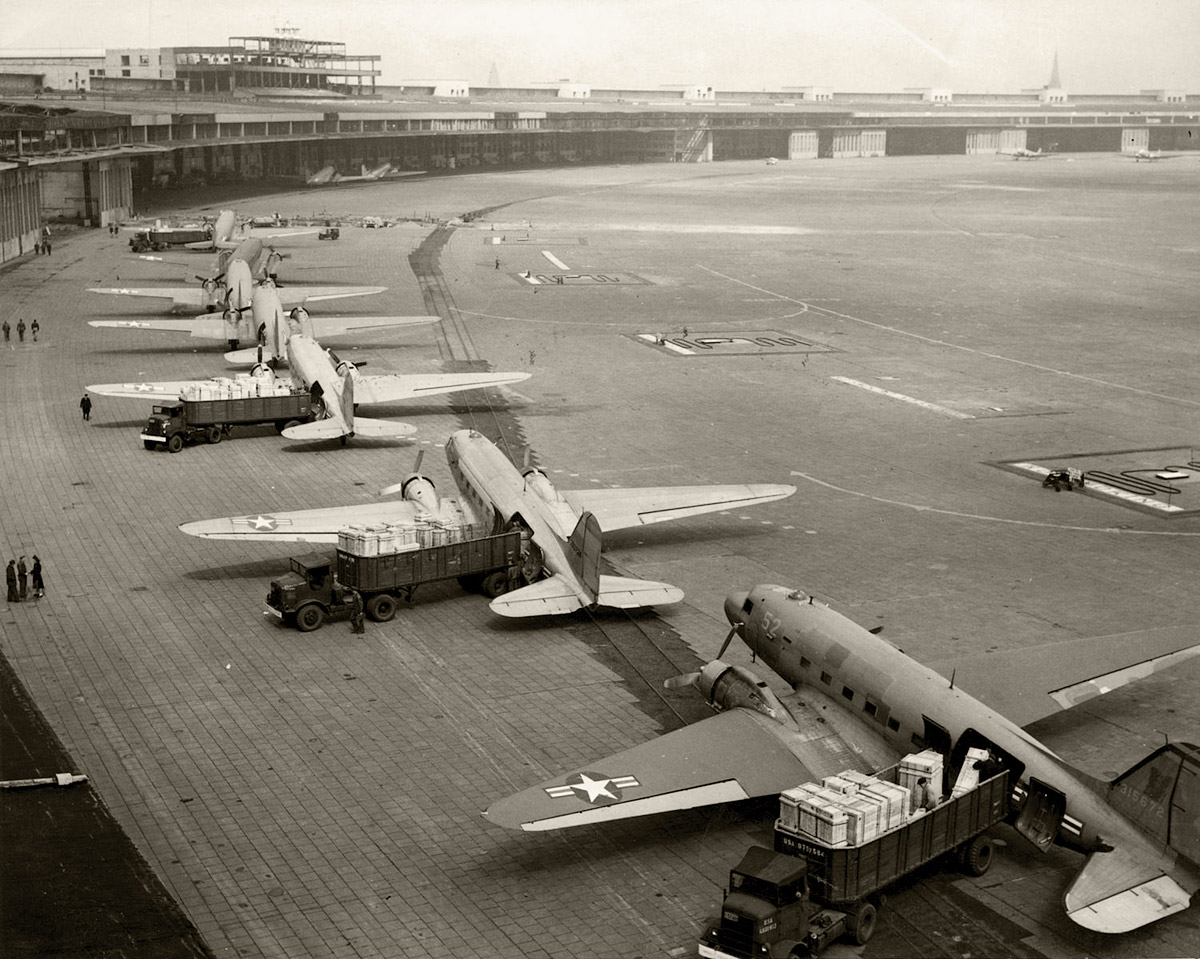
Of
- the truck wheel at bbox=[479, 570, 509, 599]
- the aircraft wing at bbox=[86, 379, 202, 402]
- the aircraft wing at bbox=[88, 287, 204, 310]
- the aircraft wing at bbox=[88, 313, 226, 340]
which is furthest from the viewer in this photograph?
the aircraft wing at bbox=[88, 287, 204, 310]

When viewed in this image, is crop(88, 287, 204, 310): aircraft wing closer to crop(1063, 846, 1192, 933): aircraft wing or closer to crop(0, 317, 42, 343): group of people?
crop(0, 317, 42, 343): group of people

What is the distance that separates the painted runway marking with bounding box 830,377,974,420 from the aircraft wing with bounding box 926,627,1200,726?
128 feet

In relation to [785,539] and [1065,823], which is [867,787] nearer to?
[1065,823]

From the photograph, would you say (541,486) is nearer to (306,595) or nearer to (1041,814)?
(306,595)

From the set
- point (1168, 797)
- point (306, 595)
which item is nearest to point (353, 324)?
point (306, 595)

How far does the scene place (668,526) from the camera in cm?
5559

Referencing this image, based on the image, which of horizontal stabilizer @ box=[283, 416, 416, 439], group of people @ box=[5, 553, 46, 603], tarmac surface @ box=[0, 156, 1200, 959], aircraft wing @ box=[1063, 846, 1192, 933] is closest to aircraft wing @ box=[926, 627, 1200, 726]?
tarmac surface @ box=[0, 156, 1200, 959]

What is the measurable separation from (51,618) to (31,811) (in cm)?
1387

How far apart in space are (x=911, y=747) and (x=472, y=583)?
19262 millimetres

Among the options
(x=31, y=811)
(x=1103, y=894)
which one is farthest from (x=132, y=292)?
(x=1103, y=894)

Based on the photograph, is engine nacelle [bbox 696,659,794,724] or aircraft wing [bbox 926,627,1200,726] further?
aircraft wing [bbox 926,627,1200,726]

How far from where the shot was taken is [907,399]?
262ft

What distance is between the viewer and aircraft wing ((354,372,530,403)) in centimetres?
7094

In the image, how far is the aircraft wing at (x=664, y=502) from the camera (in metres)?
51.1
